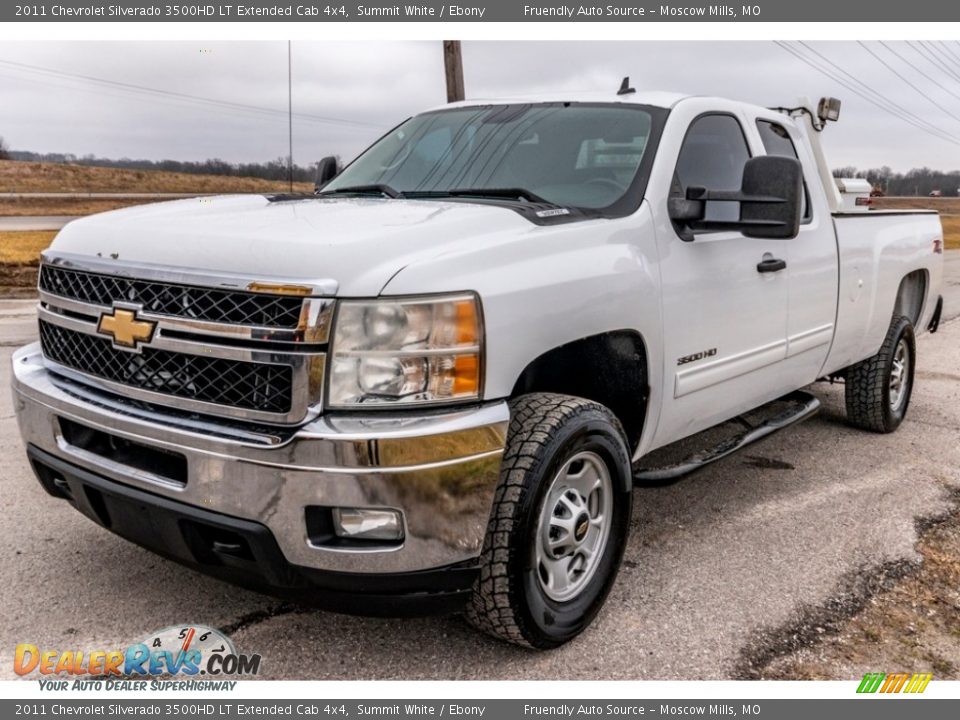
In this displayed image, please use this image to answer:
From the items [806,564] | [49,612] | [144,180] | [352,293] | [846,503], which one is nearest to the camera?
[352,293]

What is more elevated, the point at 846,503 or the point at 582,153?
the point at 582,153

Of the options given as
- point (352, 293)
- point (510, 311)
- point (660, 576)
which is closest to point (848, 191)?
point (660, 576)

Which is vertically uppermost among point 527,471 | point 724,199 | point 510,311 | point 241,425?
point 724,199

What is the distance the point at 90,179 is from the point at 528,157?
6832cm

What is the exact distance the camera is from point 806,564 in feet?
12.3

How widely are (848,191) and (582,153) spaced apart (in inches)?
118

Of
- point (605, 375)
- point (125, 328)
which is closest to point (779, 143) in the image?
point (605, 375)

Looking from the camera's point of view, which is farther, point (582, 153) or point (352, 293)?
point (582, 153)

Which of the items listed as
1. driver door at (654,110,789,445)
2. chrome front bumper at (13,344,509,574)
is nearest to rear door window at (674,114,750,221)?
driver door at (654,110,789,445)

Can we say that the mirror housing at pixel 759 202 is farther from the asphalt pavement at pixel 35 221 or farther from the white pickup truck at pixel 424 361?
the asphalt pavement at pixel 35 221

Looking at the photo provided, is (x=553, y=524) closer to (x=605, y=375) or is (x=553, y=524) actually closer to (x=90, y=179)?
(x=605, y=375)

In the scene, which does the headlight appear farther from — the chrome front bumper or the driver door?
Answer: the driver door

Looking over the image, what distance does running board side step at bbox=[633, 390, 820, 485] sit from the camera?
3623 mm
